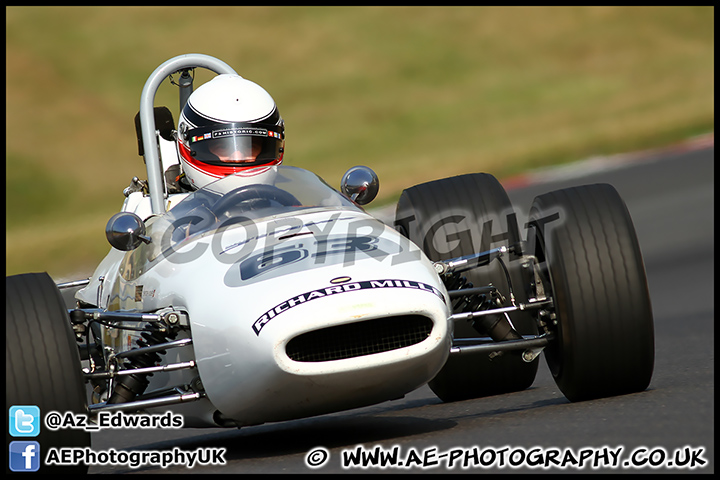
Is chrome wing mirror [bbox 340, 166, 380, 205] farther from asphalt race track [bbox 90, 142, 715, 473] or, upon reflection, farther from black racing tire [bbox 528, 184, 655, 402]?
black racing tire [bbox 528, 184, 655, 402]

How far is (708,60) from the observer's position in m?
40.8

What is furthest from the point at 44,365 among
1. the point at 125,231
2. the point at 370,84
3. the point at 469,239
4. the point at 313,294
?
the point at 370,84

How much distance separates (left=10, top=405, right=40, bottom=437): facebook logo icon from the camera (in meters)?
5.07

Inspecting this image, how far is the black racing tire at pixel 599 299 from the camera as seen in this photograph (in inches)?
223

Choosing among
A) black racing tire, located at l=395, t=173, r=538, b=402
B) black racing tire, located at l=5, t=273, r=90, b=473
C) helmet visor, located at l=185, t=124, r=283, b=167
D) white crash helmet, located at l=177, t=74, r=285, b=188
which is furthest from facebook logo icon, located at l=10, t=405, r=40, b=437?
black racing tire, located at l=395, t=173, r=538, b=402

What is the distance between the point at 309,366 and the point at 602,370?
1.73m

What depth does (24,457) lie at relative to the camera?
5.13 meters

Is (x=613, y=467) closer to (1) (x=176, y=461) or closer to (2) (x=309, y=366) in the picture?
(2) (x=309, y=366)

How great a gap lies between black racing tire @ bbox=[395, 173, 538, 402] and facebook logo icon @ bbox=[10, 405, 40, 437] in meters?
2.72

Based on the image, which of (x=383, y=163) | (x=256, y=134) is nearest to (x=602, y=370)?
(x=256, y=134)

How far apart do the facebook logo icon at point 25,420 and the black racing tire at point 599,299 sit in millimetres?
2723

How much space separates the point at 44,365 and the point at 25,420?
0.27 m

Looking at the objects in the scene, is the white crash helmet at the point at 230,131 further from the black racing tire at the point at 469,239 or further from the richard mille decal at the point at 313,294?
the richard mille decal at the point at 313,294

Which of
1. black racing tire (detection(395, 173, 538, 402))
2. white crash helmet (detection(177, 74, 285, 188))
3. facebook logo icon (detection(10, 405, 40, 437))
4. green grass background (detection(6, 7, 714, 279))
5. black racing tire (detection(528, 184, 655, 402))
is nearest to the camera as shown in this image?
facebook logo icon (detection(10, 405, 40, 437))
